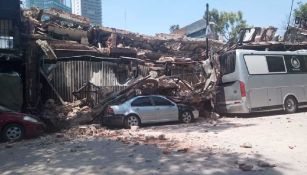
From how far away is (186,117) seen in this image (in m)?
18.2

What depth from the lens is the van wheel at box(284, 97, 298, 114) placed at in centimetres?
1995

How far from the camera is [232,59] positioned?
1897 centimetres

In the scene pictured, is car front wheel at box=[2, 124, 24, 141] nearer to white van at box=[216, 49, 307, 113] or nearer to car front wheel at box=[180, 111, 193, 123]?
car front wheel at box=[180, 111, 193, 123]

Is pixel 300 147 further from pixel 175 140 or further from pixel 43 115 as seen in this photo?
pixel 43 115

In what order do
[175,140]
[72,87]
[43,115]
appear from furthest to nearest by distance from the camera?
1. [72,87]
2. [43,115]
3. [175,140]

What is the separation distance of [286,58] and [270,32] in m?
8.36

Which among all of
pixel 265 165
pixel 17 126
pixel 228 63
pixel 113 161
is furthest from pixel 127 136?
pixel 228 63

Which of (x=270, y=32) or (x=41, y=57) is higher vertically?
(x=270, y=32)

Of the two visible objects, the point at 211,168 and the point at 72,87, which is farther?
the point at 72,87

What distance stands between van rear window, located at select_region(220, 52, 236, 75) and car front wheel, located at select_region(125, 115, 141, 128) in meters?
5.21

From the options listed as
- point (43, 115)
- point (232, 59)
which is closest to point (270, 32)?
point (232, 59)

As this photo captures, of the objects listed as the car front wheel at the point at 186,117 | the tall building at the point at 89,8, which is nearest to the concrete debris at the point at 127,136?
the car front wheel at the point at 186,117

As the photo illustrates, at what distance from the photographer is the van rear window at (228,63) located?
18.9 meters

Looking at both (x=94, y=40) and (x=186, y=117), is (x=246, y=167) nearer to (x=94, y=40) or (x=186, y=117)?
(x=186, y=117)
